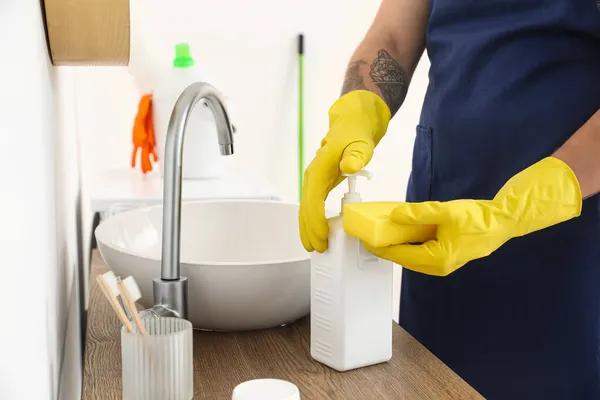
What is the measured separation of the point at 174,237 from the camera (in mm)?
929

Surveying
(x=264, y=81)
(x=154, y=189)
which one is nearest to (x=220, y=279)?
(x=154, y=189)

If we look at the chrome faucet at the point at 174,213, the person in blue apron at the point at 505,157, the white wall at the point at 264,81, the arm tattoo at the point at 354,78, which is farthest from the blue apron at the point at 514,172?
the white wall at the point at 264,81

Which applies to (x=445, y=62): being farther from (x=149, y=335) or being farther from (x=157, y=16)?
(x=157, y=16)

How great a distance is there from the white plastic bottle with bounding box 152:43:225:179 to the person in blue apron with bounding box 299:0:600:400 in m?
0.65

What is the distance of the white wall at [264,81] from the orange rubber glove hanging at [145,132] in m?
0.56

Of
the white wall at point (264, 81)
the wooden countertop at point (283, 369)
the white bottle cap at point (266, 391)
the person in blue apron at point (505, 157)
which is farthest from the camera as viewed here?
the white wall at point (264, 81)

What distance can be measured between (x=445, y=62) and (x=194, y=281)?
64 cm

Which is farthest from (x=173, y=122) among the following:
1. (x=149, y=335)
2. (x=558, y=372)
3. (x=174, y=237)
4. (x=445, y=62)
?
(x=558, y=372)

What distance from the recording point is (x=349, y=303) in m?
0.91

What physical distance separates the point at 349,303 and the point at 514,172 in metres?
0.47

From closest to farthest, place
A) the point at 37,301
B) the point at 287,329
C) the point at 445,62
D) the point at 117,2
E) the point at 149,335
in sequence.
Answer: the point at 37,301, the point at 149,335, the point at 117,2, the point at 287,329, the point at 445,62

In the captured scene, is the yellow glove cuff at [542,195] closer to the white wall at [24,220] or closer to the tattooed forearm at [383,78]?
the tattooed forearm at [383,78]

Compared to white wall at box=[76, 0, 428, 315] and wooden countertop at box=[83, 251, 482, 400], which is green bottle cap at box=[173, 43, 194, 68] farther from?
wooden countertop at box=[83, 251, 482, 400]

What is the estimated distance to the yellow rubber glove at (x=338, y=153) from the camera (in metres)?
0.95
